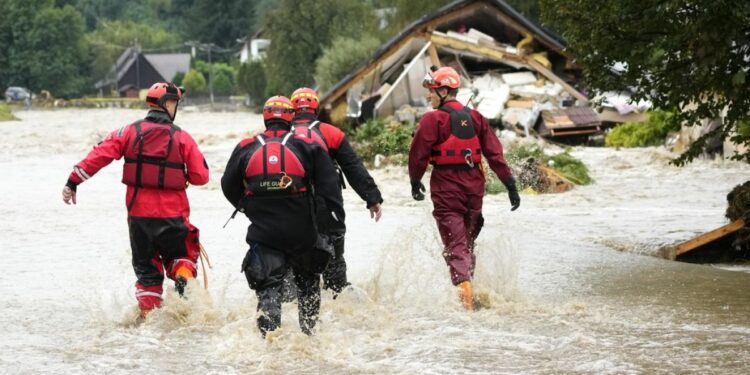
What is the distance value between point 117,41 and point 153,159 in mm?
132547

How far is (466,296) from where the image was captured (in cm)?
895

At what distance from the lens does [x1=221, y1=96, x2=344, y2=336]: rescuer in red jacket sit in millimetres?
7438

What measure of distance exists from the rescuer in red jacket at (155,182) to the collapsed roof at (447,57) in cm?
2140

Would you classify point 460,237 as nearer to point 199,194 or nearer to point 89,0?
point 199,194

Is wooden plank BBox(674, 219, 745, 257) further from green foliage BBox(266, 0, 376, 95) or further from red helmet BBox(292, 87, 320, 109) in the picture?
green foliage BBox(266, 0, 376, 95)

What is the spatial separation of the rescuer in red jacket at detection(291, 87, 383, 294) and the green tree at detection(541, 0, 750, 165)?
2.91 meters

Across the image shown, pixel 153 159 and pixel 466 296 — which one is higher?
pixel 153 159

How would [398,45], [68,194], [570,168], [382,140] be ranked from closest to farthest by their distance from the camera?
[68,194]
[570,168]
[382,140]
[398,45]

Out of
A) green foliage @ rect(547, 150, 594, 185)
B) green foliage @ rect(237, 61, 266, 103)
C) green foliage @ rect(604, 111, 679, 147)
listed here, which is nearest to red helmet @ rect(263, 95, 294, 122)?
green foliage @ rect(547, 150, 594, 185)

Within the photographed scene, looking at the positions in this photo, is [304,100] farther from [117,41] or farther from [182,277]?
[117,41]

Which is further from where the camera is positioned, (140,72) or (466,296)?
(140,72)

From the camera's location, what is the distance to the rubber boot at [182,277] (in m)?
8.68

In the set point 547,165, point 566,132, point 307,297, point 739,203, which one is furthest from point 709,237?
point 566,132

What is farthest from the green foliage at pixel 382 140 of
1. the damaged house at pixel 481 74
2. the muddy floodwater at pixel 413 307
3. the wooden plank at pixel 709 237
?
the wooden plank at pixel 709 237
